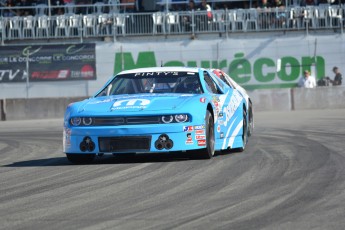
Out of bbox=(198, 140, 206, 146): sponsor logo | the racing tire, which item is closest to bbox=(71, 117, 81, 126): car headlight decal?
bbox=(198, 140, 206, 146): sponsor logo

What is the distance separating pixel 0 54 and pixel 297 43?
1009 cm

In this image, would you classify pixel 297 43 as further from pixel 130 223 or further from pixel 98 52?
pixel 130 223

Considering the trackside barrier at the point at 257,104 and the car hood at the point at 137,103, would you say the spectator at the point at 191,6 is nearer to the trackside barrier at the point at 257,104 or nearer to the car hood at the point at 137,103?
the trackside barrier at the point at 257,104

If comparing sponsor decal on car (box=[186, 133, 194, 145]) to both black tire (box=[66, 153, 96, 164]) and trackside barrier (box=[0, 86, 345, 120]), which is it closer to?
black tire (box=[66, 153, 96, 164])

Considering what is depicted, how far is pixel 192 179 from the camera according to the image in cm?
880

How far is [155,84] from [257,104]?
15.7 metres

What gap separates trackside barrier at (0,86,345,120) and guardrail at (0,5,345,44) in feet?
14.6

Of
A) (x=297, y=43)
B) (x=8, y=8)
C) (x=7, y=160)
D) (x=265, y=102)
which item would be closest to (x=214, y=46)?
(x=297, y=43)

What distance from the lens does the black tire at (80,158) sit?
10992mm

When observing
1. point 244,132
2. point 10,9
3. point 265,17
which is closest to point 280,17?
point 265,17

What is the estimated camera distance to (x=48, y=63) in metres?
31.4

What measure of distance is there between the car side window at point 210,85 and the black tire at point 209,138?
3.10 ft

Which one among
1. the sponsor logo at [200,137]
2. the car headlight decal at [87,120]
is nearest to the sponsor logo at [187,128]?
the sponsor logo at [200,137]

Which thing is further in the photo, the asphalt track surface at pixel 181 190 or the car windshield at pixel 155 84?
the car windshield at pixel 155 84
